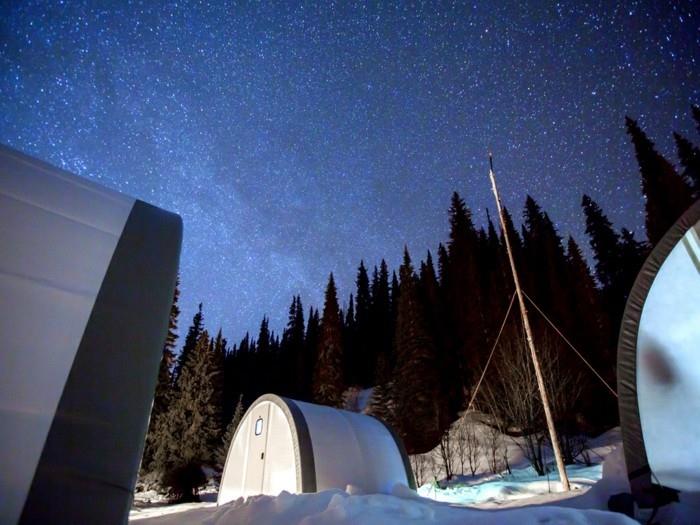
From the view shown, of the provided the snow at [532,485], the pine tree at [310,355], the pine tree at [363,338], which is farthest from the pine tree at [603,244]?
the pine tree at [310,355]

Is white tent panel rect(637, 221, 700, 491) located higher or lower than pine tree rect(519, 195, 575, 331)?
lower

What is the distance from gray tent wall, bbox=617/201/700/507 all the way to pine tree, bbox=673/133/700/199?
3237cm

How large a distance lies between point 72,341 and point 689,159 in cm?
4115

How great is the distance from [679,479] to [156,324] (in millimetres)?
4633

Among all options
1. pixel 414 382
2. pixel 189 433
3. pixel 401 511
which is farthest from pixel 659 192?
pixel 189 433

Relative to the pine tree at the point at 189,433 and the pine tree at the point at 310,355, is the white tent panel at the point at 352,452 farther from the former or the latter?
the pine tree at the point at 310,355

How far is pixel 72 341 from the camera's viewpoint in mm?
2131

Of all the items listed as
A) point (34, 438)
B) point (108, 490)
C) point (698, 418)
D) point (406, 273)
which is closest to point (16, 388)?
point (34, 438)

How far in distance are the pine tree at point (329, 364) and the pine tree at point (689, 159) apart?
31.9 m

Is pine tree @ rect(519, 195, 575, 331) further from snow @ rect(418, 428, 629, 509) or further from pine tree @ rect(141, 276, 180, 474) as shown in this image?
pine tree @ rect(141, 276, 180, 474)

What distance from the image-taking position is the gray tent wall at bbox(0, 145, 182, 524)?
6.07 feet

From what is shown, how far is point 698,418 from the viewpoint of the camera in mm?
3322

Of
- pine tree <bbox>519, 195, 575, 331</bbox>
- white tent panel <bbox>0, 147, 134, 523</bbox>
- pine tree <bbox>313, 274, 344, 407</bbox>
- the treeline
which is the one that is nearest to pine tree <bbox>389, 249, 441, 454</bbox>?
the treeline

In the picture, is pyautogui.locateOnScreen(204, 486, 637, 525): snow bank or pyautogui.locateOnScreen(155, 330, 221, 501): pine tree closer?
pyautogui.locateOnScreen(204, 486, 637, 525): snow bank
